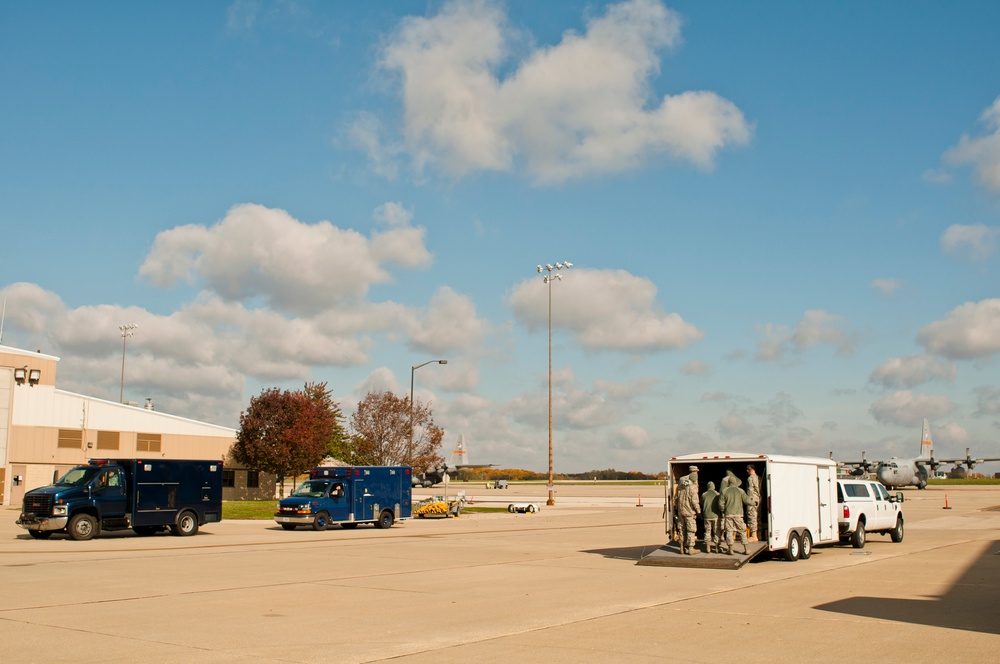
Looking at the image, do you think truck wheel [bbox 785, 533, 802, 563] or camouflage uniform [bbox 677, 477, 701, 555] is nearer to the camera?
camouflage uniform [bbox 677, 477, 701, 555]

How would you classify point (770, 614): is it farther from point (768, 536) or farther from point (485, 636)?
point (768, 536)

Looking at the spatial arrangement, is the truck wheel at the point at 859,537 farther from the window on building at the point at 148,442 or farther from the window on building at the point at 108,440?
the window on building at the point at 148,442

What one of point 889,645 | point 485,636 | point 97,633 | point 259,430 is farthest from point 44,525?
point 259,430

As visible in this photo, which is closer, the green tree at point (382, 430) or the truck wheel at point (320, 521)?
the truck wheel at point (320, 521)

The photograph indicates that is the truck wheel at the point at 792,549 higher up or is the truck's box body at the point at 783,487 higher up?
the truck's box body at the point at 783,487

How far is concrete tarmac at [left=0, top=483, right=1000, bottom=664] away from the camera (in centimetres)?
1060

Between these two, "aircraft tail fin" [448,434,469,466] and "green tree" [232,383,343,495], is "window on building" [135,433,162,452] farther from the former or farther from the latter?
"aircraft tail fin" [448,434,469,466]

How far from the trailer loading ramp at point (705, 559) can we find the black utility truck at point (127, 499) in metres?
17.2

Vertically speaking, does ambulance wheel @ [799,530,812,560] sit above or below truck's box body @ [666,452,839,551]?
below

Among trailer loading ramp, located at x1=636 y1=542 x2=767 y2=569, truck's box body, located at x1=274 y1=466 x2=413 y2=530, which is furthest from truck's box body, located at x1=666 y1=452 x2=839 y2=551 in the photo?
truck's box body, located at x1=274 y1=466 x2=413 y2=530

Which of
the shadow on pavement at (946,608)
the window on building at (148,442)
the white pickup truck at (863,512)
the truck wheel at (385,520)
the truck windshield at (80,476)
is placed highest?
the window on building at (148,442)

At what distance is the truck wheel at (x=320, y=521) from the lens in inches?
1372

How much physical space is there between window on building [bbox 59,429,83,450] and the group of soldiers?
47.1m

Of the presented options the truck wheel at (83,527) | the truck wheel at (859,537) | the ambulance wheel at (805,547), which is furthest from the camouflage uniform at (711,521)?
the truck wheel at (83,527)
